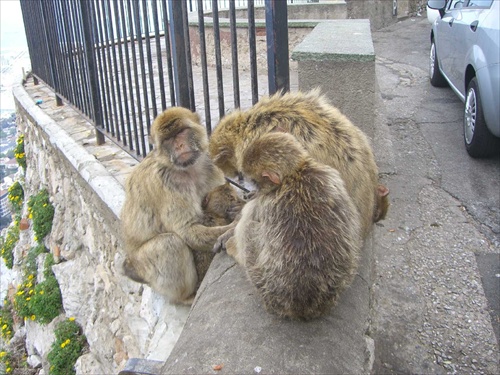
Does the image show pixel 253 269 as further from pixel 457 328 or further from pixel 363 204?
pixel 457 328

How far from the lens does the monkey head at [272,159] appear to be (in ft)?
5.90

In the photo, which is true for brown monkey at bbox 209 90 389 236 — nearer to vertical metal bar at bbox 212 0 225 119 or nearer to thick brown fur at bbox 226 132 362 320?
thick brown fur at bbox 226 132 362 320

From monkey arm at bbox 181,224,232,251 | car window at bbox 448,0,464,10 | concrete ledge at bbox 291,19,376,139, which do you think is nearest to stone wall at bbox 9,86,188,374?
monkey arm at bbox 181,224,232,251

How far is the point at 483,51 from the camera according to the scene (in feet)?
14.3

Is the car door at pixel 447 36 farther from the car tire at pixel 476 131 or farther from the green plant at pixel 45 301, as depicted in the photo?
the green plant at pixel 45 301

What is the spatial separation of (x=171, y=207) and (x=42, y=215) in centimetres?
396

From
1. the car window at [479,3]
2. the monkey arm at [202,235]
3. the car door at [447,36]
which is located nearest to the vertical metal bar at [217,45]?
the monkey arm at [202,235]

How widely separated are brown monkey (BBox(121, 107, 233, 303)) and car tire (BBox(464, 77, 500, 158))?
Answer: 2893 mm

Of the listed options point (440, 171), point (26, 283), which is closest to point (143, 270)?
point (440, 171)

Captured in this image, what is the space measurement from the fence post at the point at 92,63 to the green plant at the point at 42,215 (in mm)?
1465

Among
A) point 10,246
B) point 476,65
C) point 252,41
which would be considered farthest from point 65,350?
point 476,65

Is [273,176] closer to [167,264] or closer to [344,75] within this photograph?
[167,264]

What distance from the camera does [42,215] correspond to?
19.5ft

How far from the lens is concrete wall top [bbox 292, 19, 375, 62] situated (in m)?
3.08
